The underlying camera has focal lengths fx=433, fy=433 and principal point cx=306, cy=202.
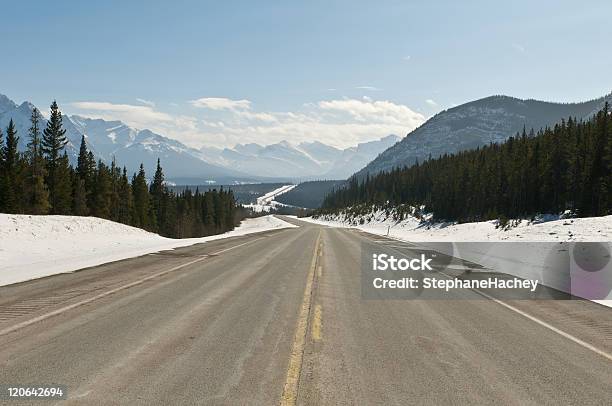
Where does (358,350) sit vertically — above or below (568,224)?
below

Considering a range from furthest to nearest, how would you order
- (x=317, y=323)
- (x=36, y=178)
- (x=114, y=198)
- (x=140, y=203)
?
(x=140, y=203), (x=114, y=198), (x=36, y=178), (x=317, y=323)

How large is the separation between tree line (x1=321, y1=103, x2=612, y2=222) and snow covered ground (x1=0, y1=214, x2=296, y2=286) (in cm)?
5544

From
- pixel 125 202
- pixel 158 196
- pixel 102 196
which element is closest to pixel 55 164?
pixel 102 196

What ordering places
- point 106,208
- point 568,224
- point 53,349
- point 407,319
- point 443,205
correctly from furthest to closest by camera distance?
1. point 443,205
2. point 106,208
3. point 568,224
4. point 407,319
5. point 53,349

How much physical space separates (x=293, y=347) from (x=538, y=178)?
7650 centimetres

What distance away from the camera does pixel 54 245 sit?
65.6 ft

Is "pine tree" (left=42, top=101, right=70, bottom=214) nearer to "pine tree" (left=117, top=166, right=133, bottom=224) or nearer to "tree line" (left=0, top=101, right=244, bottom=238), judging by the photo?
"tree line" (left=0, top=101, right=244, bottom=238)

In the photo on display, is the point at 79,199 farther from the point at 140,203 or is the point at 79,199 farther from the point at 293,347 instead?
the point at 293,347

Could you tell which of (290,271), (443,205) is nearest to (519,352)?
(290,271)

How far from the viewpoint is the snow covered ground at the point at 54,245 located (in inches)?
561

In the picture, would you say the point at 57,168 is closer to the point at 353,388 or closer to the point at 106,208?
the point at 106,208

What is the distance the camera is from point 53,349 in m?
5.61

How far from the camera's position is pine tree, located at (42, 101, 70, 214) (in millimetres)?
61375

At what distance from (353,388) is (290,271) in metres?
10.2
